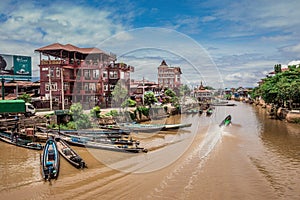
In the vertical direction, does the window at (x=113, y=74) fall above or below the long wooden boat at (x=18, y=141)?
above

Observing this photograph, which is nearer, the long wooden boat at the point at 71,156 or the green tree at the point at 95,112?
the long wooden boat at the point at 71,156

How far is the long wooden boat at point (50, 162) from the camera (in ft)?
41.7

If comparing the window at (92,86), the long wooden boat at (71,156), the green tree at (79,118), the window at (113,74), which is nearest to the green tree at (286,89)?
the window at (113,74)

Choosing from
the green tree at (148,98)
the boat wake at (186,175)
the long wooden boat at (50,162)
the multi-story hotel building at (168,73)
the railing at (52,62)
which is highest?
the railing at (52,62)

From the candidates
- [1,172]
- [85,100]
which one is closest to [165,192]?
[1,172]

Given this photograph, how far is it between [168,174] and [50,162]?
6261mm

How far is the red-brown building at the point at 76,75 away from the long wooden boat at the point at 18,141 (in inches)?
441

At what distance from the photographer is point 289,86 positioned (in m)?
37.9

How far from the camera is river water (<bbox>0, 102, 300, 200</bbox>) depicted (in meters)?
11.5

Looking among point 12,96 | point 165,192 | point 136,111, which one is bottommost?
point 165,192

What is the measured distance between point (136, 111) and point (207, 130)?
10.4 meters

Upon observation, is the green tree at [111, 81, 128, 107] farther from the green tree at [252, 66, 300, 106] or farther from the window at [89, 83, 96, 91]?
the green tree at [252, 66, 300, 106]

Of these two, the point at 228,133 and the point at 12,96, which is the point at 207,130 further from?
the point at 12,96

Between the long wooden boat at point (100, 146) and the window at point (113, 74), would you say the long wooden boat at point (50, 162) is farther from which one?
the window at point (113, 74)
